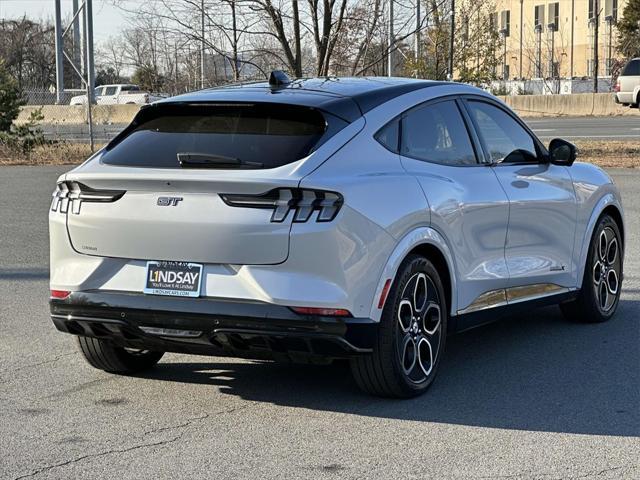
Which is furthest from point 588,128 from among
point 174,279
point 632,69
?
point 174,279

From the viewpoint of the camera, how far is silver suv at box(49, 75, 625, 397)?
17.9 feet

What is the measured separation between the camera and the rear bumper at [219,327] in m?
5.46

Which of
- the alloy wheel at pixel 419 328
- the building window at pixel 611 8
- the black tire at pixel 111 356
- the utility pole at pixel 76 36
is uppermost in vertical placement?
the building window at pixel 611 8

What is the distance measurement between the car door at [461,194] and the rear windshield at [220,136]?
0.67m

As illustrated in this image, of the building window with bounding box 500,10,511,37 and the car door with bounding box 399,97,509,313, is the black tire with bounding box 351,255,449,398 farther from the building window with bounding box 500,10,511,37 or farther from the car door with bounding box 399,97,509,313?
the building window with bounding box 500,10,511,37

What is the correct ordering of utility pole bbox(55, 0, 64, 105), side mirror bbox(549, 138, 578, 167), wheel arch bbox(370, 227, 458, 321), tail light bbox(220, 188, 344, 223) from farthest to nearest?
utility pole bbox(55, 0, 64, 105) → side mirror bbox(549, 138, 578, 167) → wheel arch bbox(370, 227, 458, 321) → tail light bbox(220, 188, 344, 223)

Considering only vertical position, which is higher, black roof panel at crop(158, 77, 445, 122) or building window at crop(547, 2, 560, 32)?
building window at crop(547, 2, 560, 32)

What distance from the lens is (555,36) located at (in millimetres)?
80750

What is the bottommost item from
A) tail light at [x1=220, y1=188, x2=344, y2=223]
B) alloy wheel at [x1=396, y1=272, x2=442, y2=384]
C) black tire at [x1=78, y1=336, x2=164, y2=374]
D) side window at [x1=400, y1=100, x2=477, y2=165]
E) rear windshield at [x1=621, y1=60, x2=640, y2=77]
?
black tire at [x1=78, y1=336, x2=164, y2=374]

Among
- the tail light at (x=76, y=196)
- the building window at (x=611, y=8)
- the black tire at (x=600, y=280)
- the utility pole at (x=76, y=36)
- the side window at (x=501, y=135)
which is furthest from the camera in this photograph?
the building window at (x=611, y=8)

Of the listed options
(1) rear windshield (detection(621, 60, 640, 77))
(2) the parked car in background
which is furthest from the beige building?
(1) rear windshield (detection(621, 60, 640, 77))

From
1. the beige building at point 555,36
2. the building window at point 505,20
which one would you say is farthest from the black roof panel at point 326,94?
the building window at point 505,20

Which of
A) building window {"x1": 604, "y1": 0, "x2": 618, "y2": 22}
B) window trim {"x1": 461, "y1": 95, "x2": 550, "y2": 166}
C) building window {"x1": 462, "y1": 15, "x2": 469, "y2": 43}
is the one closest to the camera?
window trim {"x1": 461, "y1": 95, "x2": 550, "y2": 166}

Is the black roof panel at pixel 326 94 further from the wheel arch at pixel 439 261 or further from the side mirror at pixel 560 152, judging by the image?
the side mirror at pixel 560 152
